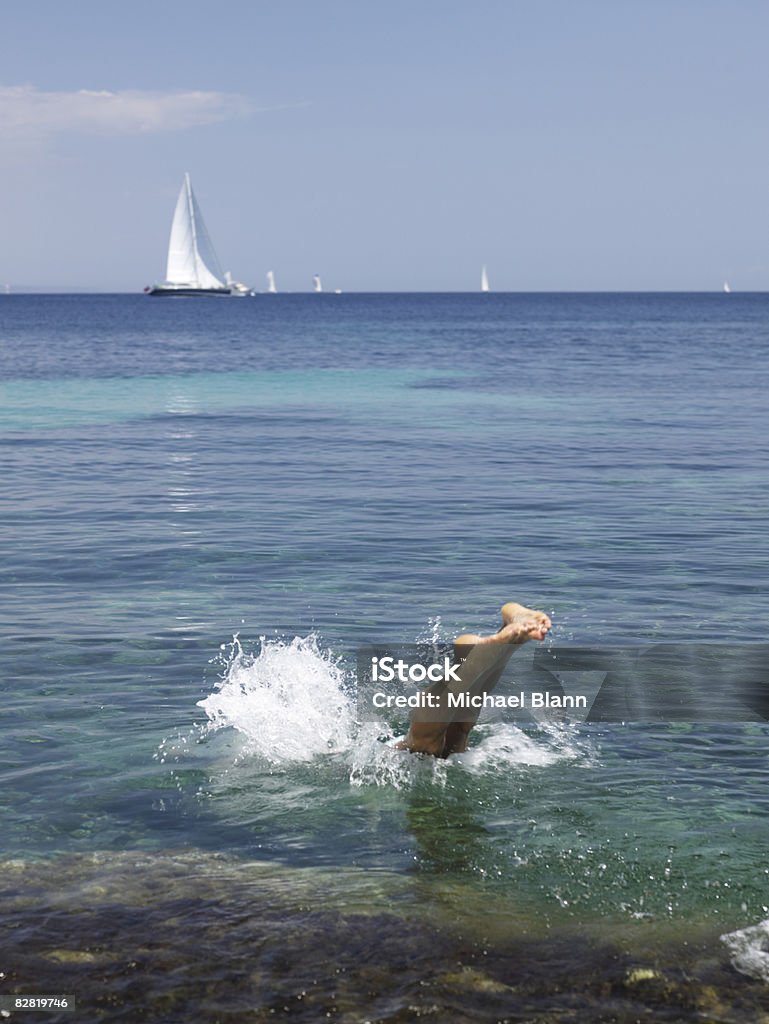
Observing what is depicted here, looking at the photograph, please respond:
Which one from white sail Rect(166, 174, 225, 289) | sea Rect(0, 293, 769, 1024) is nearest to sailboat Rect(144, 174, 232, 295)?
white sail Rect(166, 174, 225, 289)

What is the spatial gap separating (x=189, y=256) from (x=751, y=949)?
174 m

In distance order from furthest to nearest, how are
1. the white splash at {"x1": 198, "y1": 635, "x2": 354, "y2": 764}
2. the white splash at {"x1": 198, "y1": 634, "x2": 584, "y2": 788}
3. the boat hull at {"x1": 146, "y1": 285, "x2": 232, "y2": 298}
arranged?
the boat hull at {"x1": 146, "y1": 285, "x2": 232, "y2": 298}
the white splash at {"x1": 198, "y1": 635, "x2": 354, "y2": 764}
the white splash at {"x1": 198, "y1": 634, "x2": 584, "y2": 788}

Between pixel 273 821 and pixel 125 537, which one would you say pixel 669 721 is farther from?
pixel 125 537

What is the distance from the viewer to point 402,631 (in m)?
13.8

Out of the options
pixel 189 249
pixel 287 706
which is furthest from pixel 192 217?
pixel 287 706

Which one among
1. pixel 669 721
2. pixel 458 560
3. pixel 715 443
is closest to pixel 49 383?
pixel 715 443

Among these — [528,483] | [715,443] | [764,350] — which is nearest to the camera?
[528,483]

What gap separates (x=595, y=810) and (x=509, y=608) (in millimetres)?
1786

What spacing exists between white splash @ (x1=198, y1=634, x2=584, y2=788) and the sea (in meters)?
0.04

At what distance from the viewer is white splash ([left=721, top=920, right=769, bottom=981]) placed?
6.94 metres

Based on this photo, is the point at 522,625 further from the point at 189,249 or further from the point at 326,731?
the point at 189,249

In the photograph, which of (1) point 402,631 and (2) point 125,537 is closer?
(1) point 402,631

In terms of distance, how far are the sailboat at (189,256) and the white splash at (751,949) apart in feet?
536

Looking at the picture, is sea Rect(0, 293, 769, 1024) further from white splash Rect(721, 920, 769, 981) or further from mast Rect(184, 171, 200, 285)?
mast Rect(184, 171, 200, 285)
